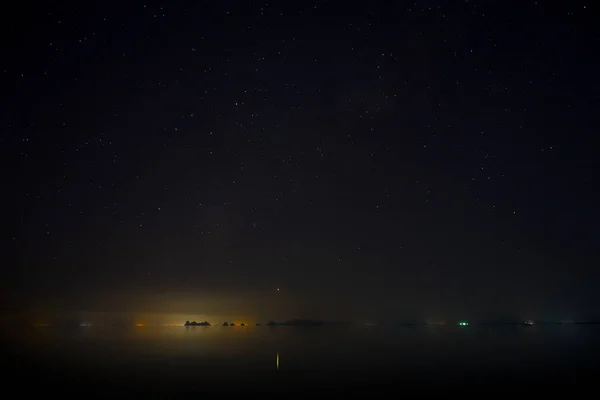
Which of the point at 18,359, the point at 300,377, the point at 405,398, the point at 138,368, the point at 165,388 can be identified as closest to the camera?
the point at 405,398

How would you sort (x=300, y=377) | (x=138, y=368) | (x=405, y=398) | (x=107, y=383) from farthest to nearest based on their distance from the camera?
(x=138, y=368) → (x=300, y=377) → (x=107, y=383) → (x=405, y=398)

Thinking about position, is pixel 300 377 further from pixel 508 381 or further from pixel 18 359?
pixel 18 359

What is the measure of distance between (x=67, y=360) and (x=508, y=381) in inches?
1222

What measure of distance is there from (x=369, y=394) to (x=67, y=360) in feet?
86.2

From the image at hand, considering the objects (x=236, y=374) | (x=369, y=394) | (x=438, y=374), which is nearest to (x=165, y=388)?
(x=236, y=374)

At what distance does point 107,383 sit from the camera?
75.3 ft

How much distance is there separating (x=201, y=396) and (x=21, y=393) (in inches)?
318

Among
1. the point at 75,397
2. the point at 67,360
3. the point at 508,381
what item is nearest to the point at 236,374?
the point at 75,397

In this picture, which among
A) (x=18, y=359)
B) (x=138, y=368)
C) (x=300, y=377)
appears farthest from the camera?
(x=18, y=359)

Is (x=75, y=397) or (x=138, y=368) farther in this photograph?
(x=138, y=368)

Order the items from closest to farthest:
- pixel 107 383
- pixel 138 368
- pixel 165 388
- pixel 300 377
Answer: pixel 165 388 < pixel 107 383 < pixel 300 377 < pixel 138 368

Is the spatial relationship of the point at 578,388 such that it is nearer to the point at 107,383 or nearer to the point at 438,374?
the point at 438,374

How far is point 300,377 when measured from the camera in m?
24.8

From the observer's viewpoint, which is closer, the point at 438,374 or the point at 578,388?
the point at 578,388
